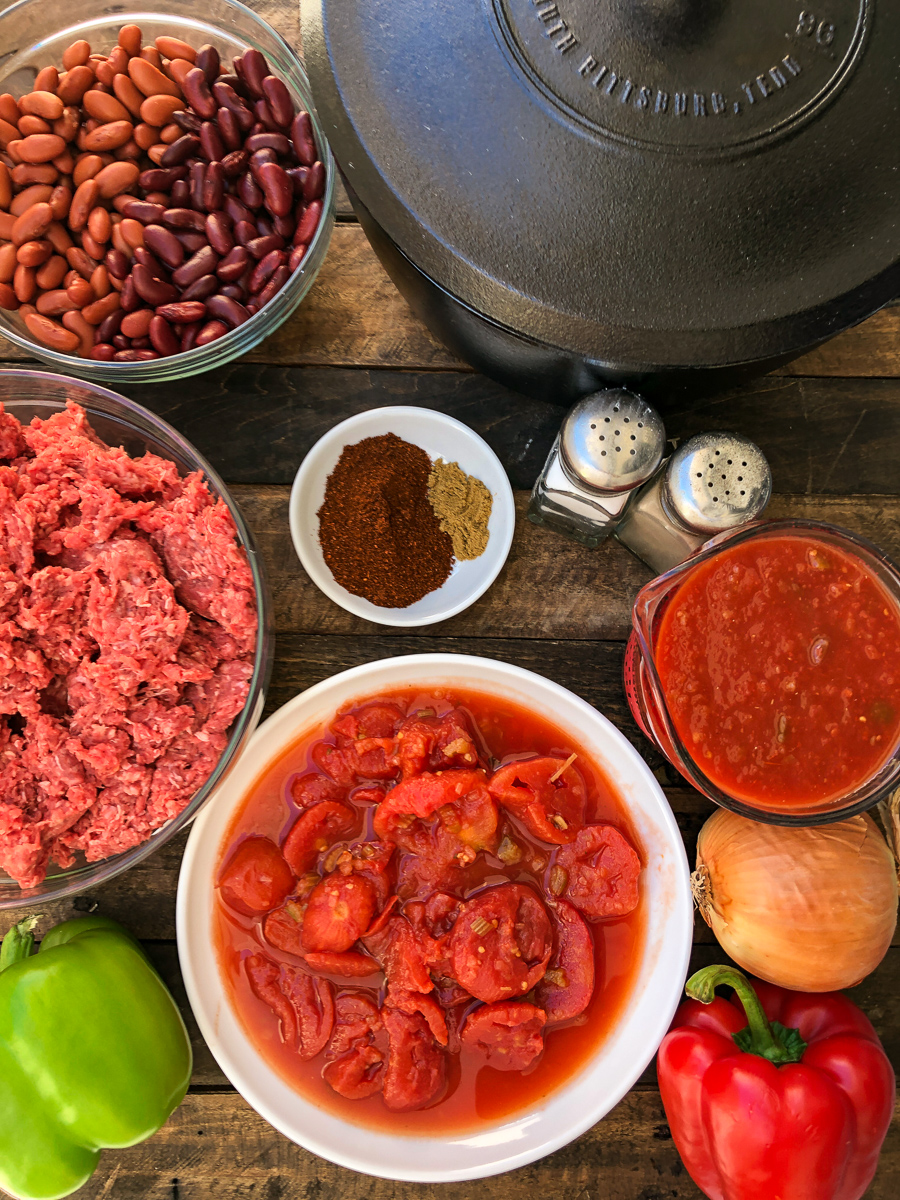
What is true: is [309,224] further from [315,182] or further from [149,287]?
[149,287]

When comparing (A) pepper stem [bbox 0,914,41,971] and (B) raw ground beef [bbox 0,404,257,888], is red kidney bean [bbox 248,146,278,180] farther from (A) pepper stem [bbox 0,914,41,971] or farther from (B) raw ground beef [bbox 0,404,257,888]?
(A) pepper stem [bbox 0,914,41,971]

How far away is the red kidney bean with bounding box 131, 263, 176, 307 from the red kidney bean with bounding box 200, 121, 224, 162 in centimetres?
28

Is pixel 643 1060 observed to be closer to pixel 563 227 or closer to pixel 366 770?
pixel 366 770

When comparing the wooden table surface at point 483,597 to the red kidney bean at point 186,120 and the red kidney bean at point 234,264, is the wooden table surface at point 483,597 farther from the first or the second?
the red kidney bean at point 186,120

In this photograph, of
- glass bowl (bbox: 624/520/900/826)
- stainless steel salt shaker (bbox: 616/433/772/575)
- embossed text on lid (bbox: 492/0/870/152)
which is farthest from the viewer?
stainless steel salt shaker (bbox: 616/433/772/575)

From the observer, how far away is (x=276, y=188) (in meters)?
1.64

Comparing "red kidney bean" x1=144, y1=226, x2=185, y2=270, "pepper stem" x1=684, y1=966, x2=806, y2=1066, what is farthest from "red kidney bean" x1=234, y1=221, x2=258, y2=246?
"pepper stem" x1=684, y1=966, x2=806, y2=1066

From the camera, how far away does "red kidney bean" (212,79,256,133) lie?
5.47ft

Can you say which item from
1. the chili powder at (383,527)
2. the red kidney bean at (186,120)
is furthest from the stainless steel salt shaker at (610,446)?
the red kidney bean at (186,120)

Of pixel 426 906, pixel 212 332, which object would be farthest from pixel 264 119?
pixel 426 906

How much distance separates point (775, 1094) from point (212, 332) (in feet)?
6.69

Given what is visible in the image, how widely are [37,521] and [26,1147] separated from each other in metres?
1.32

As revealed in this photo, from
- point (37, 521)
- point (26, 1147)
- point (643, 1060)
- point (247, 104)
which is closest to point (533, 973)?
point (643, 1060)

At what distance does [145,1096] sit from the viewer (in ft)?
5.48
